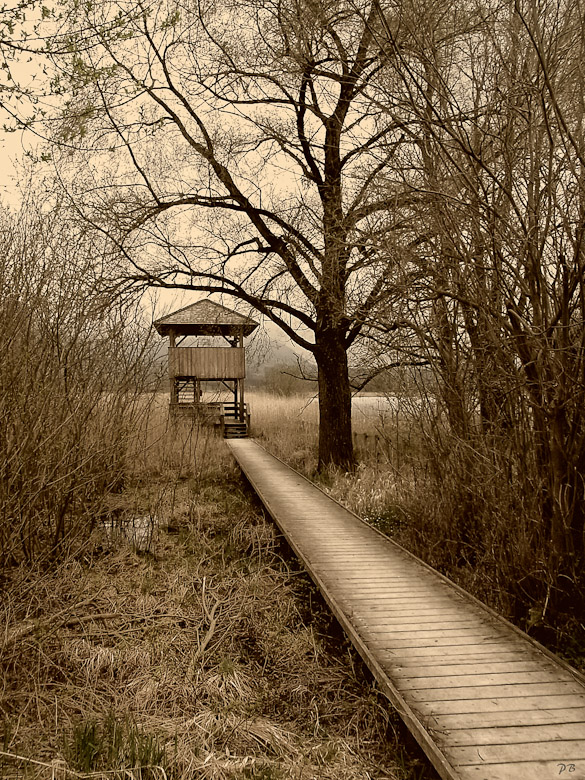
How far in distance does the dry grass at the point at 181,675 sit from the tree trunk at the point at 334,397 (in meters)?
5.17

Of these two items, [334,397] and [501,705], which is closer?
[501,705]

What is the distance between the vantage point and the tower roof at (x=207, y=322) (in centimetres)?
2175

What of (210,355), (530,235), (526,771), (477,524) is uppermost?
(210,355)

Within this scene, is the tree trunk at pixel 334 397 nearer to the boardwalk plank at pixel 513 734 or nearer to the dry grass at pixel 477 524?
the dry grass at pixel 477 524

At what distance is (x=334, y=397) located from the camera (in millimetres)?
13328

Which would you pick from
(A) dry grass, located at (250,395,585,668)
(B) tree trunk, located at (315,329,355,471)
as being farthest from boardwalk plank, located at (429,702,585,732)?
(B) tree trunk, located at (315,329,355,471)

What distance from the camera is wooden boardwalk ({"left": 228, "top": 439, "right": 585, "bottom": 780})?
3.50m

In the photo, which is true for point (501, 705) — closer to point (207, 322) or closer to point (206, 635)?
point (206, 635)

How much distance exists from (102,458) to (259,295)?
6.01 metres

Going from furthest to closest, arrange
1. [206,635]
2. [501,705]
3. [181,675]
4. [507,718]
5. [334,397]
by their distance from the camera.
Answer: [334,397], [206,635], [181,675], [501,705], [507,718]

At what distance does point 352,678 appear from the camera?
4945 mm

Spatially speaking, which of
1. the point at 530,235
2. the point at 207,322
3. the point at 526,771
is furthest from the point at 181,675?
the point at 207,322

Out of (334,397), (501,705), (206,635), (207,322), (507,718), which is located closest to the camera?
(507,718)

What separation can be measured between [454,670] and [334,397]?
9.03 meters
